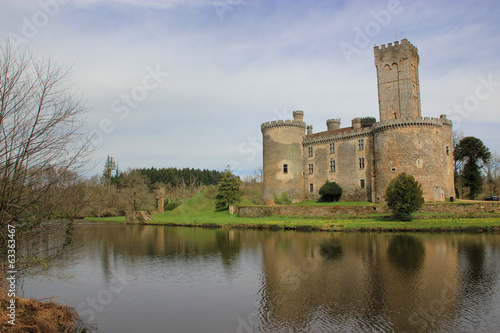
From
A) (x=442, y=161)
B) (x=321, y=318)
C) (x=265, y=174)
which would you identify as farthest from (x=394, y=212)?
(x=321, y=318)

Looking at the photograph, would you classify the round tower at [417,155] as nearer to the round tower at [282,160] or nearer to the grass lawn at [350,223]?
the grass lawn at [350,223]

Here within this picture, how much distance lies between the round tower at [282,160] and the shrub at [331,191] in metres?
3.19

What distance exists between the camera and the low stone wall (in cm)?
2719

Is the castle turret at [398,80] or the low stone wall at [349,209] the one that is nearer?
the low stone wall at [349,209]

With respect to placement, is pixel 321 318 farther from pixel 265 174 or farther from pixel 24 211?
pixel 265 174

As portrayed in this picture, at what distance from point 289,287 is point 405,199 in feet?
60.1

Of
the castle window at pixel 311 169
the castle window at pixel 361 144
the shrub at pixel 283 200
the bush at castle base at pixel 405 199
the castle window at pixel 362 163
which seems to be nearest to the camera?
the bush at castle base at pixel 405 199

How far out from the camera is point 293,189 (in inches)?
1688

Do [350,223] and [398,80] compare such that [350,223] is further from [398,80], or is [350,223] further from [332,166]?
[398,80]

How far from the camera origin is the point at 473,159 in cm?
4262

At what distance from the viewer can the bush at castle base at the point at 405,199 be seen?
2688 centimetres

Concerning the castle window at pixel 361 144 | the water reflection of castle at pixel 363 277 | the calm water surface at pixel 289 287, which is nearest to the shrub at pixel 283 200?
the castle window at pixel 361 144

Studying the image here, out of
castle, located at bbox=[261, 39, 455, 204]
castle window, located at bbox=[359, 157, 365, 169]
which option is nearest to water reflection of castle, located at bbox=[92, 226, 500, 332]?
castle, located at bbox=[261, 39, 455, 204]

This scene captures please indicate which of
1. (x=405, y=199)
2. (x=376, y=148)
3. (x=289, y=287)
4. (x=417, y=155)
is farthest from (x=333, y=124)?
(x=289, y=287)
